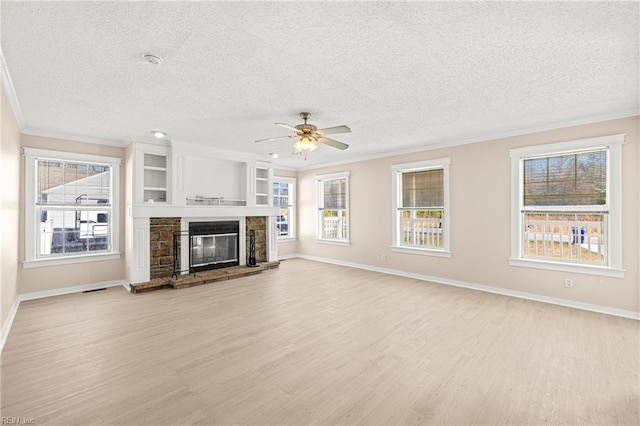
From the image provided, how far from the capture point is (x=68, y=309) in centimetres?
419

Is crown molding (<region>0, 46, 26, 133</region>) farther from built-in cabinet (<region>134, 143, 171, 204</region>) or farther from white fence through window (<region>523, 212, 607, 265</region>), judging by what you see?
white fence through window (<region>523, 212, 607, 265</region>)

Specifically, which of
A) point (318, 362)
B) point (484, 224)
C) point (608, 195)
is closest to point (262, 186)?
point (484, 224)

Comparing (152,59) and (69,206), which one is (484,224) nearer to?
(152,59)

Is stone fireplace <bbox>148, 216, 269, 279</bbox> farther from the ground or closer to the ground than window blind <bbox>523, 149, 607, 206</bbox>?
closer to the ground

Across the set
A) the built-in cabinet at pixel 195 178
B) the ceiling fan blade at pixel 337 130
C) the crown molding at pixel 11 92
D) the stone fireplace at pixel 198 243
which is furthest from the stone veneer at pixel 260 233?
the crown molding at pixel 11 92

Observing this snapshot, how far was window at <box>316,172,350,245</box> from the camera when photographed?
755 centimetres

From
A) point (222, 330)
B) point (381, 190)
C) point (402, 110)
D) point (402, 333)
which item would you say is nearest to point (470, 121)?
point (402, 110)

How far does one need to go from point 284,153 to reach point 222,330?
165 inches

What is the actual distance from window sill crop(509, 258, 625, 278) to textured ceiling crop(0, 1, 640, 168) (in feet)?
6.72

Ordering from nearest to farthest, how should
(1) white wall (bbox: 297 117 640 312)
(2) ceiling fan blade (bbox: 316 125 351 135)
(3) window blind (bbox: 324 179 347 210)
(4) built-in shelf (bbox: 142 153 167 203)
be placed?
(2) ceiling fan blade (bbox: 316 125 351 135) → (1) white wall (bbox: 297 117 640 312) → (4) built-in shelf (bbox: 142 153 167 203) → (3) window blind (bbox: 324 179 347 210)

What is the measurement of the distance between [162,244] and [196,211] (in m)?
0.86

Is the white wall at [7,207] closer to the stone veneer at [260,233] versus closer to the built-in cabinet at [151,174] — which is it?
the built-in cabinet at [151,174]

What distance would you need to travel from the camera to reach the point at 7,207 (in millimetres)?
3393

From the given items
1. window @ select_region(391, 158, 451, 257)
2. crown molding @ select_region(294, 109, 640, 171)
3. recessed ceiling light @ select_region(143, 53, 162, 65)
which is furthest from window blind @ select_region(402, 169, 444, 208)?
recessed ceiling light @ select_region(143, 53, 162, 65)
